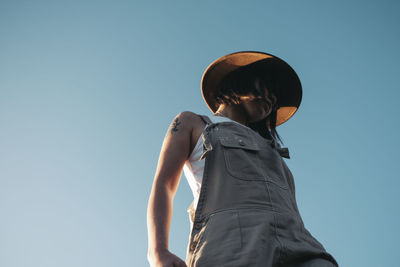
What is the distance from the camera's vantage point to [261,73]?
10.1 ft

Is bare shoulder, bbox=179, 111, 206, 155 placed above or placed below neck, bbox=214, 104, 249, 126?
below

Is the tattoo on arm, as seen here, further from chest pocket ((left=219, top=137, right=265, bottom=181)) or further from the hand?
the hand

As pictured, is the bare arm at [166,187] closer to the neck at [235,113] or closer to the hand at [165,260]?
the hand at [165,260]

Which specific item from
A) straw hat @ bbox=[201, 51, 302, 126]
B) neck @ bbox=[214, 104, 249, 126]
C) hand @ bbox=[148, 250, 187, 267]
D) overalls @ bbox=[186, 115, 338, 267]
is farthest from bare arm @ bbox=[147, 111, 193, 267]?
straw hat @ bbox=[201, 51, 302, 126]

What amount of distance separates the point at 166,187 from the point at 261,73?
170 centimetres

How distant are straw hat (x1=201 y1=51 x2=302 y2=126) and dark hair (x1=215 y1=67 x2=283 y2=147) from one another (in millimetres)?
62

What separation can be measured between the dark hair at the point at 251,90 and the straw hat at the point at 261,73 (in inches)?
2.4

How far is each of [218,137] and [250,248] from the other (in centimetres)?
79

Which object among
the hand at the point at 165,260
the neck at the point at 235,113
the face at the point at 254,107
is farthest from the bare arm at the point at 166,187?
the face at the point at 254,107

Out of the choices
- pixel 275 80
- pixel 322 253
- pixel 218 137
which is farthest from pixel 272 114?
pixel 322 253

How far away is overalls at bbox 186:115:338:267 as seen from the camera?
1.55 metres

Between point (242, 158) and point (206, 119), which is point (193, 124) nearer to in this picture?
point (206, 119)

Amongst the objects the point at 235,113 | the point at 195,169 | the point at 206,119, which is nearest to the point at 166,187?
the point at 195,169

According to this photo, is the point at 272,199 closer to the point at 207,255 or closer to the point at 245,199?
the point at 245,199
